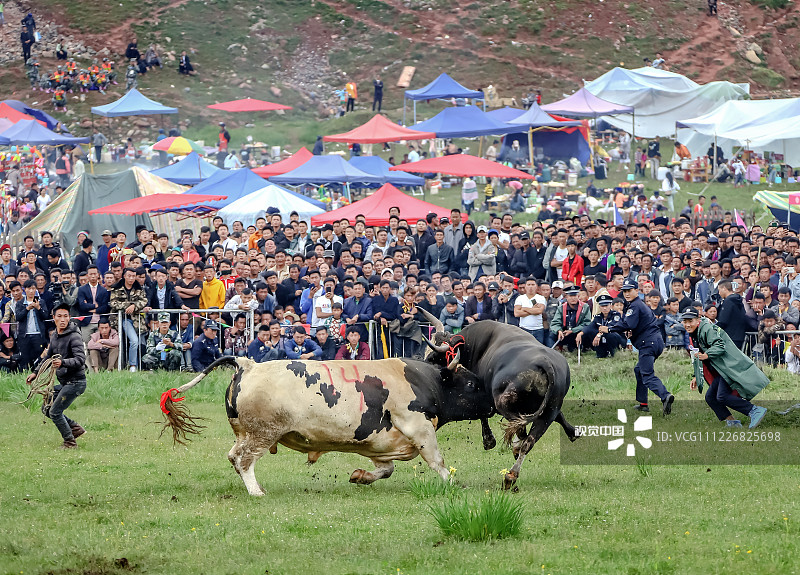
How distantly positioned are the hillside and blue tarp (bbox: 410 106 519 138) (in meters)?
14.0

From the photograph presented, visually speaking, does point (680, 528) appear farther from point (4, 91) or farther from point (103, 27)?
point (103, 27)

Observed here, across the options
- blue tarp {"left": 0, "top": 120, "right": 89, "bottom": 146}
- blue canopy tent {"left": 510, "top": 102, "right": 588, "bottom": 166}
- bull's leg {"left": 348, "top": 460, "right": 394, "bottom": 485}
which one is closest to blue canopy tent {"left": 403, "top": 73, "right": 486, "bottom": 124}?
blue canopy tent {"left": 510, "top": 102, "right": 588, "bottom": 166}

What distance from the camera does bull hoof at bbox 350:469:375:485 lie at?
36.9 ft

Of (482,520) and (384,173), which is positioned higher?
(384,173)

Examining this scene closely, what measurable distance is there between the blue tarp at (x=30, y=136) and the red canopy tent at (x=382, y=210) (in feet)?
57.5

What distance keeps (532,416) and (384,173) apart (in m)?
24.2

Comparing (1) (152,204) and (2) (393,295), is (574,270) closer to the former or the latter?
(2) (393,295)

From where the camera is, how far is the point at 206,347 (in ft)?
60.3

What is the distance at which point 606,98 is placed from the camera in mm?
47281

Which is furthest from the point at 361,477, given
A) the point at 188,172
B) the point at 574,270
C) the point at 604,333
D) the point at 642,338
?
the point at 188,172

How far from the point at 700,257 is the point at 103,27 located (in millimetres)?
47868

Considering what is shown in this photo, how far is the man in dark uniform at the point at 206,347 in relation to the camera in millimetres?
18328

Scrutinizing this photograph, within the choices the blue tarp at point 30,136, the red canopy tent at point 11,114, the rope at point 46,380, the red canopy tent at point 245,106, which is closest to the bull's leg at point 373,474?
the rope at point 46,380

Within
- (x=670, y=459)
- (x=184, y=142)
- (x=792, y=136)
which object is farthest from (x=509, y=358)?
(x=184, y=142)
